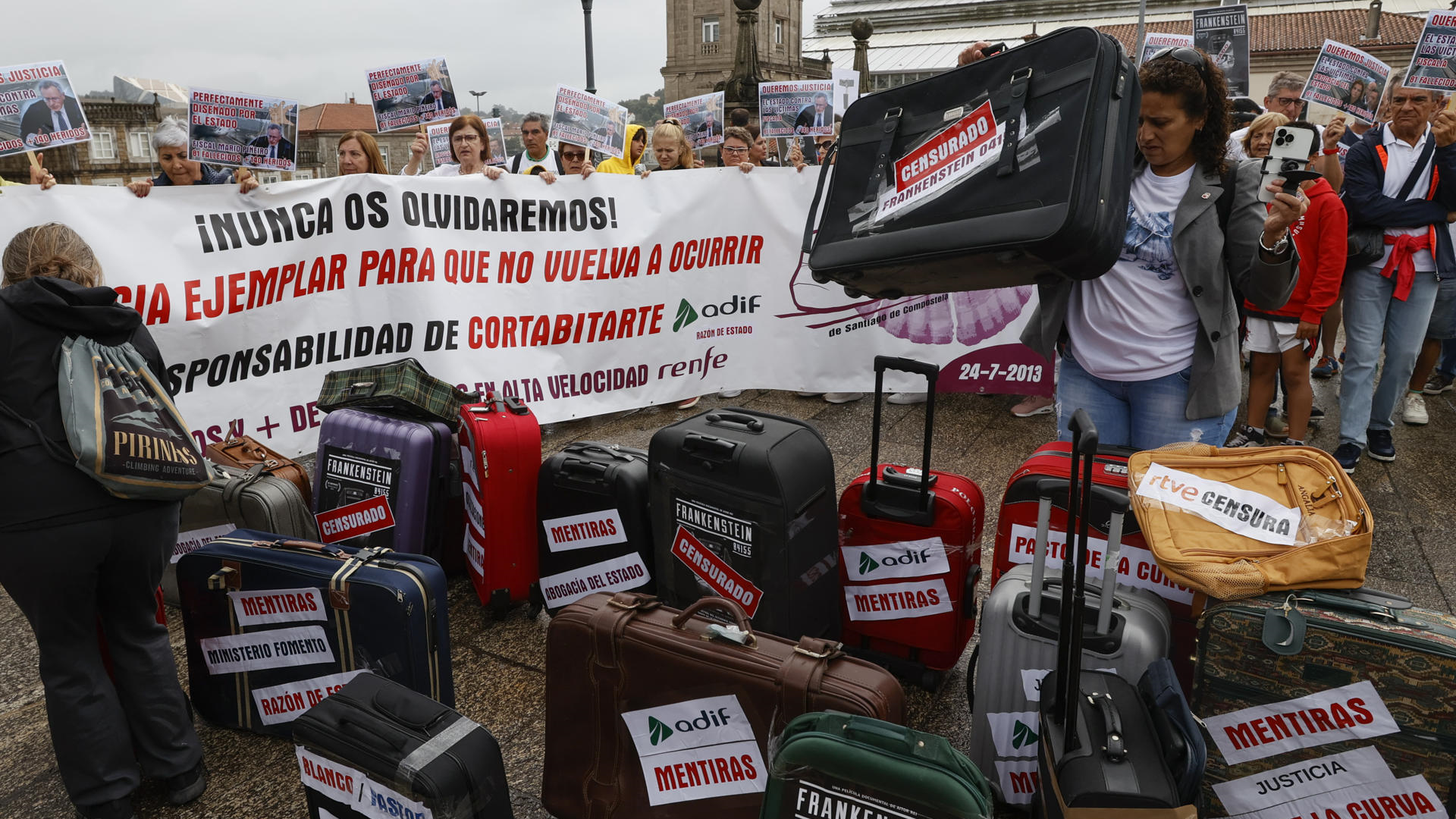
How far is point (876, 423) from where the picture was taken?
9.55ft

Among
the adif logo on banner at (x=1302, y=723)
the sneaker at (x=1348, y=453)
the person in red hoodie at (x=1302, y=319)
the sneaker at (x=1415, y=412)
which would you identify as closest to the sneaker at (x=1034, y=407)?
the person in red hoodie at (x=1302, y=319)

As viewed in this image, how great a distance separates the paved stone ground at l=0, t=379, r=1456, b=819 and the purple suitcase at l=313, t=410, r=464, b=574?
1.29ft

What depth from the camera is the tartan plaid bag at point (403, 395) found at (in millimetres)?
3602

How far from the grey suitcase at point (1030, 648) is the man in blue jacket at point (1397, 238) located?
11.4 feet

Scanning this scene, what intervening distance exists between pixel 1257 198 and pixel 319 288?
4346 mm

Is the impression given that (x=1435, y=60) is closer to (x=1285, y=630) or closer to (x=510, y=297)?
(x=1285, y=630)

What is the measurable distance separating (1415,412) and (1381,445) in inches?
37.2

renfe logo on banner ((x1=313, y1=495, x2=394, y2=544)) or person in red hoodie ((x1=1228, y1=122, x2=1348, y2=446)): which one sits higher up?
person in red hoodie ((x1=1228, y1=122, x2=1348, y2=446))

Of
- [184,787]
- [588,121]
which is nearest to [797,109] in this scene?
[588,121]

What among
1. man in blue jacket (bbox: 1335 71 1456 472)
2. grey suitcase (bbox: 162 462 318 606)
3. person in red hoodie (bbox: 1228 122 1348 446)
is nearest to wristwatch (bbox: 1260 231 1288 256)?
person in red hoodie (bbox: 1228 122 1348 446)

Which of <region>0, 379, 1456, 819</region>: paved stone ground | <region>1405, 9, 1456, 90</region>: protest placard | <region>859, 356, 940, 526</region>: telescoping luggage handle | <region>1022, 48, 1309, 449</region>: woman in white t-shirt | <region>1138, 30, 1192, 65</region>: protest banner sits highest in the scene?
<region>1138, 30, 1192, 65</region>: protest banner

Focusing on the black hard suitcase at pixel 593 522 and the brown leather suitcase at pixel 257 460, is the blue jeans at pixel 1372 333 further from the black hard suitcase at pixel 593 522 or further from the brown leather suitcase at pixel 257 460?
the brown leather suitcase at pixel 257 460

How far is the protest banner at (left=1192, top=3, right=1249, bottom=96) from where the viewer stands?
20.3ft

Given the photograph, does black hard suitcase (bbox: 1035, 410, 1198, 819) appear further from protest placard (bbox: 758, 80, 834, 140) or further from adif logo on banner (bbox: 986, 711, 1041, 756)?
protest placard (bbox: 758, 80, 834, 140)
